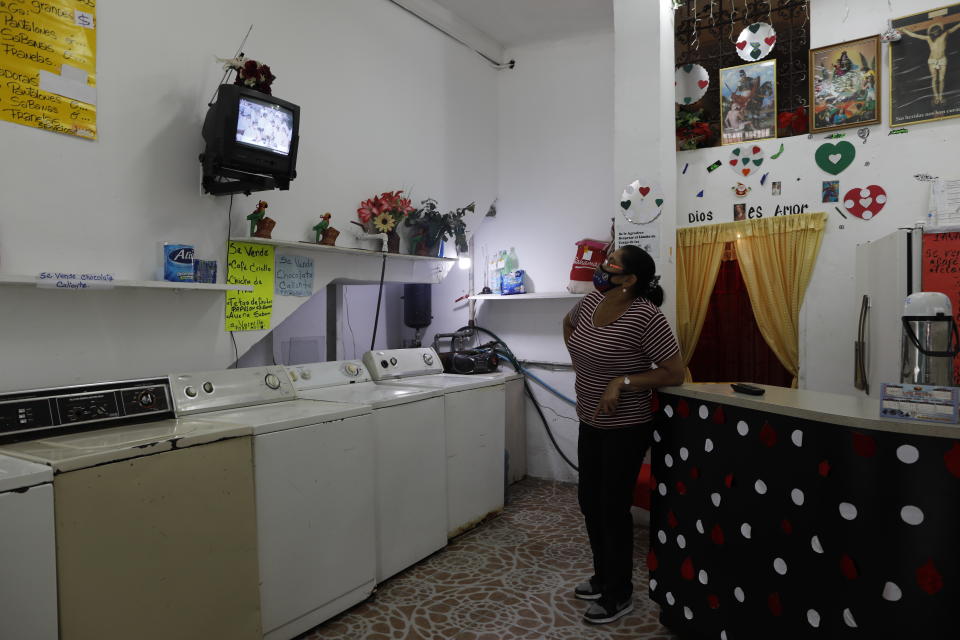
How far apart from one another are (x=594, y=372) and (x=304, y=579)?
1.43 metres

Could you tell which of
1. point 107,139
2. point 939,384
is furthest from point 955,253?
point 107,139

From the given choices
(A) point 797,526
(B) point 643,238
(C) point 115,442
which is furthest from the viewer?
(B) point 643,238

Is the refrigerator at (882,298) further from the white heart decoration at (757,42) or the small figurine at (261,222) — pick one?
the small figurine at (261,222)

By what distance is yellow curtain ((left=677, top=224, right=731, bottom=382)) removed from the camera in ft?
12.5

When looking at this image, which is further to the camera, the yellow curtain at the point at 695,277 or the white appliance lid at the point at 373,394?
the yellow curtain at the point at 695,277

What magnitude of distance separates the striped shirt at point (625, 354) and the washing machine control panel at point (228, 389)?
1.46 metres

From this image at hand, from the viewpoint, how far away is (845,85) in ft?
11.4

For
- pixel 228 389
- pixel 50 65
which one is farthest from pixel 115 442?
pixel 50 65

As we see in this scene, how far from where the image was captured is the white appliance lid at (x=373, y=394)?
2805 mm

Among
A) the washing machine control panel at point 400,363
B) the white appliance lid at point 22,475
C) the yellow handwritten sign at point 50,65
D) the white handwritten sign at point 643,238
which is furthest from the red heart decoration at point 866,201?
the white appliance lid at point 22,475

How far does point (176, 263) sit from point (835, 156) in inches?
144

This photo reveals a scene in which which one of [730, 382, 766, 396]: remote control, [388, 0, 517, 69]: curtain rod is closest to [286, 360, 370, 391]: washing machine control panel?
[730, 382, 766, 396]: remote control

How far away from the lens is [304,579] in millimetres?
2342

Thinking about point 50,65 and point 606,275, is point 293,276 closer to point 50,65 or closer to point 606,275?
point 50,65
